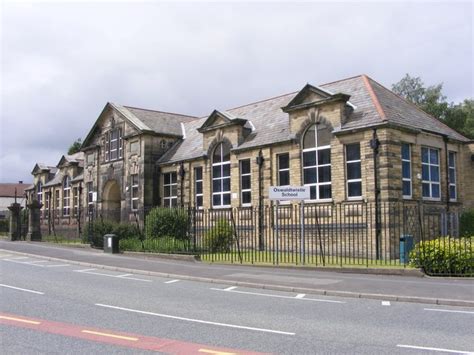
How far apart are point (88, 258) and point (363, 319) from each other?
15379mm

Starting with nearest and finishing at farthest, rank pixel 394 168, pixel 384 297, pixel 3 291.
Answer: pixel 384 297
pixel 3 291
pixel 394 168

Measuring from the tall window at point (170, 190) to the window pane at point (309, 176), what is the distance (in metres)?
10.8

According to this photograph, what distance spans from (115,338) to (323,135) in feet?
56.7

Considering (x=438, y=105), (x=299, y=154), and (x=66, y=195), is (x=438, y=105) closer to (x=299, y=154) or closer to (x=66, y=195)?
(x=299, y=154)

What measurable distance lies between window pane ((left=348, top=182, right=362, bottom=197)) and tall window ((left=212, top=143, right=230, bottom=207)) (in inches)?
320

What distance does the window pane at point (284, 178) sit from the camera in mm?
24950

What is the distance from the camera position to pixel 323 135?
23375mm

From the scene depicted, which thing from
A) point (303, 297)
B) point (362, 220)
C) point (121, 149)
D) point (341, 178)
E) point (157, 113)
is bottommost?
point (303, 297)

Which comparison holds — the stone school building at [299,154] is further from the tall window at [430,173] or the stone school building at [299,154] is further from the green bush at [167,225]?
the green bush at [167,225]

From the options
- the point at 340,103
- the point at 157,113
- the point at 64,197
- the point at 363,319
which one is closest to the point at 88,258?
the point at 340,103

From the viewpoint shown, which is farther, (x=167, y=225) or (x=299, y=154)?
(x=167, y=225)

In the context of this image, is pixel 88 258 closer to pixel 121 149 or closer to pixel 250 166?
pixel 250 166

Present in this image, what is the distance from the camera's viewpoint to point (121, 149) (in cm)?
3666

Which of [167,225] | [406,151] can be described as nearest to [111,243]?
[167,225]
